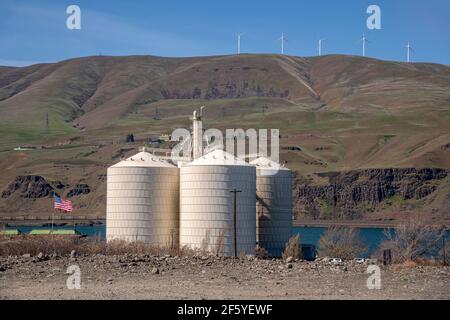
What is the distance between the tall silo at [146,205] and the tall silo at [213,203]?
1.36 m

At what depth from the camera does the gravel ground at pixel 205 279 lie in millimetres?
21266

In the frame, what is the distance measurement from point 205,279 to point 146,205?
107 feet

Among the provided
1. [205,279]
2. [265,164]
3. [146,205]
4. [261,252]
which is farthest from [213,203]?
[205,279]

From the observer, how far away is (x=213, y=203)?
5494 cm

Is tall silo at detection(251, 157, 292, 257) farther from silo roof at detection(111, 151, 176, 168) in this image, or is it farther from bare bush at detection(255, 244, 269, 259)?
silo roof at detection(111, 151, 176, 168)

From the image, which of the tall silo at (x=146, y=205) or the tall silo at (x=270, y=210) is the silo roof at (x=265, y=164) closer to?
the tall silo at (x=270, y=210)

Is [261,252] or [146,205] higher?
[146,205]

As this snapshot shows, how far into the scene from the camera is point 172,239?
56.4 metres

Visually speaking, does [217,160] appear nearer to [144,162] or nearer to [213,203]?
[213,203]

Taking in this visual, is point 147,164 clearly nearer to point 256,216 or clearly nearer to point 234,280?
point 256,216

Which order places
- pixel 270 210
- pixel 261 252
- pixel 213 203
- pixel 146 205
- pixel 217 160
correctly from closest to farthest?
pixel 213 203
pixel 217 160
pixel 146 205
pixel 261 252
pixel 270 210
